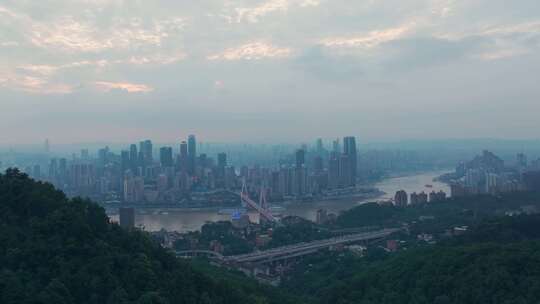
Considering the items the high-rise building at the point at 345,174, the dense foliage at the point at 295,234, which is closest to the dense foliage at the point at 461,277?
the dense foliage at the point at 295,234

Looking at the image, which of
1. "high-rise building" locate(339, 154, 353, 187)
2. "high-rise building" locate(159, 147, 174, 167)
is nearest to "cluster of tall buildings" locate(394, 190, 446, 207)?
"high-rise building" locate(339, 154, 353, 187)

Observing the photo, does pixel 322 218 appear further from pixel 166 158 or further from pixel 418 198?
pixel 166 158

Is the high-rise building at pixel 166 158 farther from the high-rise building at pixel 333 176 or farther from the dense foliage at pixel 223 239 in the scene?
the dense foliage at pixel 223 239

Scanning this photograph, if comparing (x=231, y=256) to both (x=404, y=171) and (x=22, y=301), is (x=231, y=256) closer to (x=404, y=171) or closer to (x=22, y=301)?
(x=22, y=301)

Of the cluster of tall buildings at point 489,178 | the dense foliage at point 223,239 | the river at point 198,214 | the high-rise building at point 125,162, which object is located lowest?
the river at point 198,214

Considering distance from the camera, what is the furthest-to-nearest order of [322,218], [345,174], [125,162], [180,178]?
[125,162]
[345,174]
[180,178]
[322,218]

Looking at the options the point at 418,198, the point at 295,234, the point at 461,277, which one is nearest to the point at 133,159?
the point at 418,198

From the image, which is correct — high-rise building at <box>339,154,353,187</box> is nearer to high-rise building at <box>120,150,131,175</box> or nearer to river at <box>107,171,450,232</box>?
river at <box>107,171,450,232</box>
